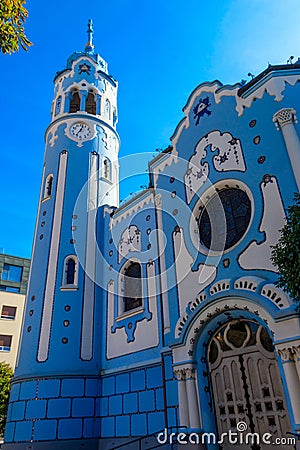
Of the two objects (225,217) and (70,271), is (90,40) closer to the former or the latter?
(70,271)

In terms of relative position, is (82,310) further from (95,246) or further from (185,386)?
(185,386)

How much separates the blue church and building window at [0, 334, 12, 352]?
19.9 m

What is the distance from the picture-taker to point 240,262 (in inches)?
410

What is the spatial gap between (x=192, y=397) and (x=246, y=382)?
1.54m

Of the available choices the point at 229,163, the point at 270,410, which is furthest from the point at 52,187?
the point at 270,410

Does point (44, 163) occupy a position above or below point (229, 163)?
above

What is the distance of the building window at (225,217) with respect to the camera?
36.7ft

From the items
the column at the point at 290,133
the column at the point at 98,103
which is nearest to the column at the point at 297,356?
the column at the point at 290,133

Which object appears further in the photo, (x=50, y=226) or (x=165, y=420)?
(x=50, y=226)

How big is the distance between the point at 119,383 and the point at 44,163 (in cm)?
1195

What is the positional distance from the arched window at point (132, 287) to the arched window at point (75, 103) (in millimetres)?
10383

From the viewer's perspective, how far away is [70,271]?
1570cm

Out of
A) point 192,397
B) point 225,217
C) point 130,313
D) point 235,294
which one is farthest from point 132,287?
point 235,294

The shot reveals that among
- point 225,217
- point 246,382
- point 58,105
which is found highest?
point 58,105
